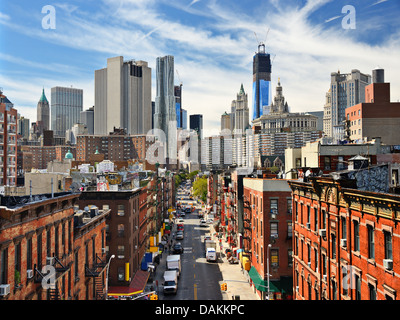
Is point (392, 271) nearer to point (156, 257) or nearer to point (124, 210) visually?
point (124, 210)

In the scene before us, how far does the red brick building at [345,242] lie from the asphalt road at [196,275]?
1651cm

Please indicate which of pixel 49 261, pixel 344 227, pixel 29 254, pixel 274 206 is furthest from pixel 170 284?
pixel 29 254

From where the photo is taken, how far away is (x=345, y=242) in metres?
23.2

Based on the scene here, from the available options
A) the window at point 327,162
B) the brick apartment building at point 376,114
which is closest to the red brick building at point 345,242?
the window at point 327,162

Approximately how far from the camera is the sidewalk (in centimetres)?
4813

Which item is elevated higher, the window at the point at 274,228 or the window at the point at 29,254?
the window at the point at 29,254

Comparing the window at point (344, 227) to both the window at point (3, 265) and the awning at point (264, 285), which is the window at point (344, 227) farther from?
the awning at point (264, 285)

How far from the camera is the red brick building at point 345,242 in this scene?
18.0 metres

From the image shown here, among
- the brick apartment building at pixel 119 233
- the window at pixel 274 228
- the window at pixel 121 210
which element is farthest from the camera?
the window at pixel 121 210

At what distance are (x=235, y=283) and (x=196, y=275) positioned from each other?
7220mm

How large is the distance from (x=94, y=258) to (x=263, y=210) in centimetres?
2161

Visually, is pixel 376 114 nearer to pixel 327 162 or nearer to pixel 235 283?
pixel 327 162

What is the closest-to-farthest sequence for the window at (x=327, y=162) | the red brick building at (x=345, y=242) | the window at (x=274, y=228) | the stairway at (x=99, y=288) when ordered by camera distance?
the red brick building at (x=345, y=242), the stairway at (x=99, y=288), the window at (x=327, y=162), the window at (x=274, y=228)

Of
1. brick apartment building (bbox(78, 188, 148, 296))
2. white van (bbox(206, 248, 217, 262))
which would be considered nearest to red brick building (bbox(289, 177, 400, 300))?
brick apartment building (bbox(78, 188, 148, 296))
